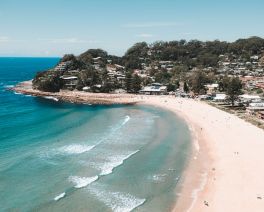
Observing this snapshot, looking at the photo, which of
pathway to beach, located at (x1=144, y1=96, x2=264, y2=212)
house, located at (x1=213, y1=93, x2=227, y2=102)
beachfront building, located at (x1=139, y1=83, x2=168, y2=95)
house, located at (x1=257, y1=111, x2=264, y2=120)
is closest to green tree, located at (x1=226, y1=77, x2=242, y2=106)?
house, located at (x1=213, y1=93, x2=227, y2=102)

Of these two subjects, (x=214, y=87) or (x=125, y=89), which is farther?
(x=125, y=89)

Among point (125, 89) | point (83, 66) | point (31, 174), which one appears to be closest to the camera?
point (31, 174)

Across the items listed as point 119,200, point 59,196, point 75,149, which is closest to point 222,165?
point 119,200

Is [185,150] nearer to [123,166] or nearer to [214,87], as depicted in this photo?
[123,166]

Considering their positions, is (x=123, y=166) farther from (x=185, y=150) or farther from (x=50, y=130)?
(x=50, y=130)

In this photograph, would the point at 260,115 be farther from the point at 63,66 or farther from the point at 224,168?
the point at 63,66

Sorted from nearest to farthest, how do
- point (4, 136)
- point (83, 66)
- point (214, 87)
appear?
point (4, 136), point (214, 87), point (83, 66)

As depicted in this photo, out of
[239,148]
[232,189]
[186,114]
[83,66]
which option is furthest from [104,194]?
[83,66]

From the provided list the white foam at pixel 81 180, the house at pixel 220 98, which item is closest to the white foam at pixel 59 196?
the white foam at pixel 81 180
